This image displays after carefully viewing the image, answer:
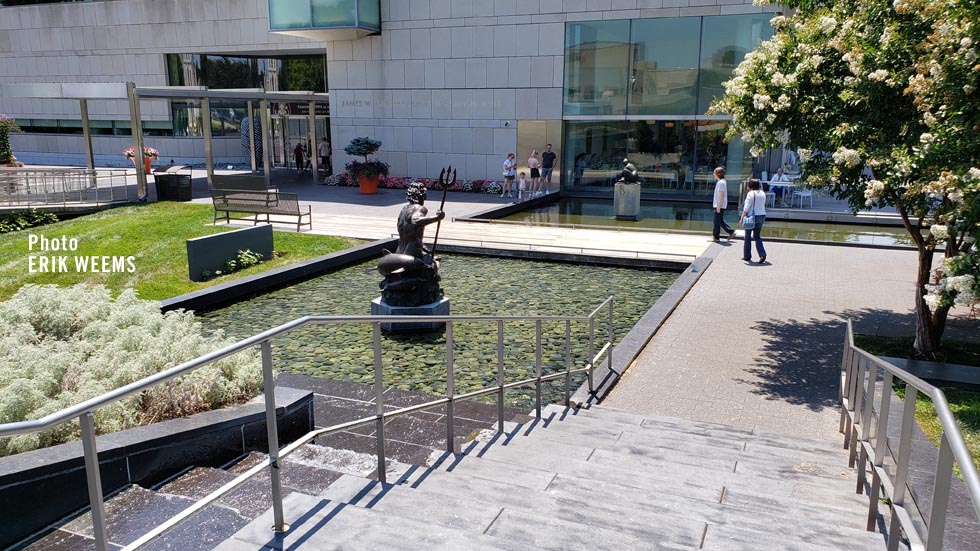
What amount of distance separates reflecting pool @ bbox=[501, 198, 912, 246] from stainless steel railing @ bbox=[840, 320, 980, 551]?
1250cm

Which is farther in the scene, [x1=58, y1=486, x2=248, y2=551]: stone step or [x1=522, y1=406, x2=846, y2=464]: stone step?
[x1=522, y1=406, x2=846, y2=464]: stone step

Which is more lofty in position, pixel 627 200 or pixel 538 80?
pixel 538 80

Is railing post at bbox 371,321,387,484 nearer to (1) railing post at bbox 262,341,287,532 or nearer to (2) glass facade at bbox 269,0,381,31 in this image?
(1) railing post at bbox 262,341,287,532

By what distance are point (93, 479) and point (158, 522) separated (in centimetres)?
68

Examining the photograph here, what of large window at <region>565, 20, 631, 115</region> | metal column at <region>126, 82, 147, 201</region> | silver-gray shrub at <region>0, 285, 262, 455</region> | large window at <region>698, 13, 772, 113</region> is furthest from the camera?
large window at <region>565, 20, 631, 115</region>

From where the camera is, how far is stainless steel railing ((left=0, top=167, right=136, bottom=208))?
17719mm

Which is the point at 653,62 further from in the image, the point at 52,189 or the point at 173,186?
the point at 52,189

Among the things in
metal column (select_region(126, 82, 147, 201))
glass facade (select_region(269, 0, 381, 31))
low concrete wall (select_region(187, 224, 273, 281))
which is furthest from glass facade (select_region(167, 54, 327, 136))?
low concrete wall (select_region(187, 224, 273, 281))

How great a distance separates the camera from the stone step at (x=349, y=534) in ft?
9.82

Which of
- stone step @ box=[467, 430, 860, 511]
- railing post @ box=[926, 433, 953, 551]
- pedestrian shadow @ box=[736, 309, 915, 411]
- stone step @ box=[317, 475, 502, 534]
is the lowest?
pedestrian shadow @ box=[736, 309, 915, 411]

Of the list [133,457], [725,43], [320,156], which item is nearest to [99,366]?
[133,457]

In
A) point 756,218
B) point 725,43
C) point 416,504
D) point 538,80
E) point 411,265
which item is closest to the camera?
point 416,504

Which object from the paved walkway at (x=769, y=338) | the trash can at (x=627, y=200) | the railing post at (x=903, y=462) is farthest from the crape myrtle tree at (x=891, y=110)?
the trash can at (x=627, y=200)

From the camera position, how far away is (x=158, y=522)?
2949mm
